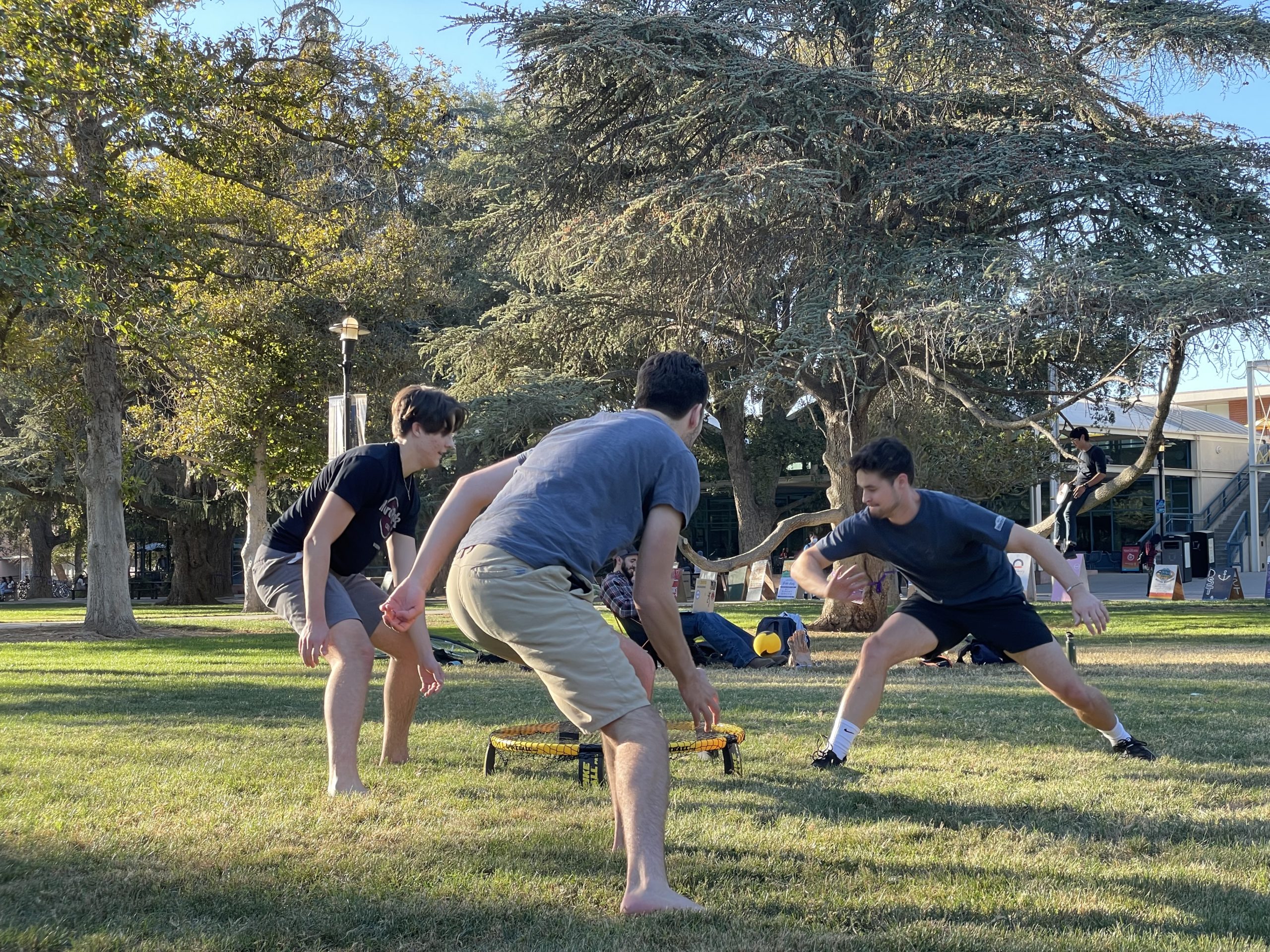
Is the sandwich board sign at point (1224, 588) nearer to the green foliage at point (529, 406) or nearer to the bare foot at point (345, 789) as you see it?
the green foliage at point (529, 406)

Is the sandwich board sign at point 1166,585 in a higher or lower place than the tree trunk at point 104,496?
lower

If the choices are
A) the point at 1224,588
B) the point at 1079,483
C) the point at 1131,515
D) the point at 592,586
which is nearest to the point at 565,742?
the point at 592,586

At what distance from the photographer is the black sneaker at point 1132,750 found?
21.0 feet

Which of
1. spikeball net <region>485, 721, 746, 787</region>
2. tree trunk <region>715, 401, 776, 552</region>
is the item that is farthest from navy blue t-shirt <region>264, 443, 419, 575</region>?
tree trunk <region>715, 401, 776, 552</region>

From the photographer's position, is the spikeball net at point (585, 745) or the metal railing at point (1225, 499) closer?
the spikeball net at point (585, 745)

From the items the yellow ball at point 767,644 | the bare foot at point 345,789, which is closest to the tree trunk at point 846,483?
the yellow ball at point 767,644

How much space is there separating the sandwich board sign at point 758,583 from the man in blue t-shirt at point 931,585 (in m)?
23.0

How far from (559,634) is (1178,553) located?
35.9 metres

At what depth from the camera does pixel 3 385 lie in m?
25.2

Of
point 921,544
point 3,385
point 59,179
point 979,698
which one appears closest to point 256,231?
point 59,179

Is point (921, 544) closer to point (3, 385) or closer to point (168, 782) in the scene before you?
point (168, 782)

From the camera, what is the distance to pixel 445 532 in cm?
429

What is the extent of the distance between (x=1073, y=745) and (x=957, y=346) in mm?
8650

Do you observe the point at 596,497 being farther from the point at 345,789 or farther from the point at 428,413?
the point at 345,789
